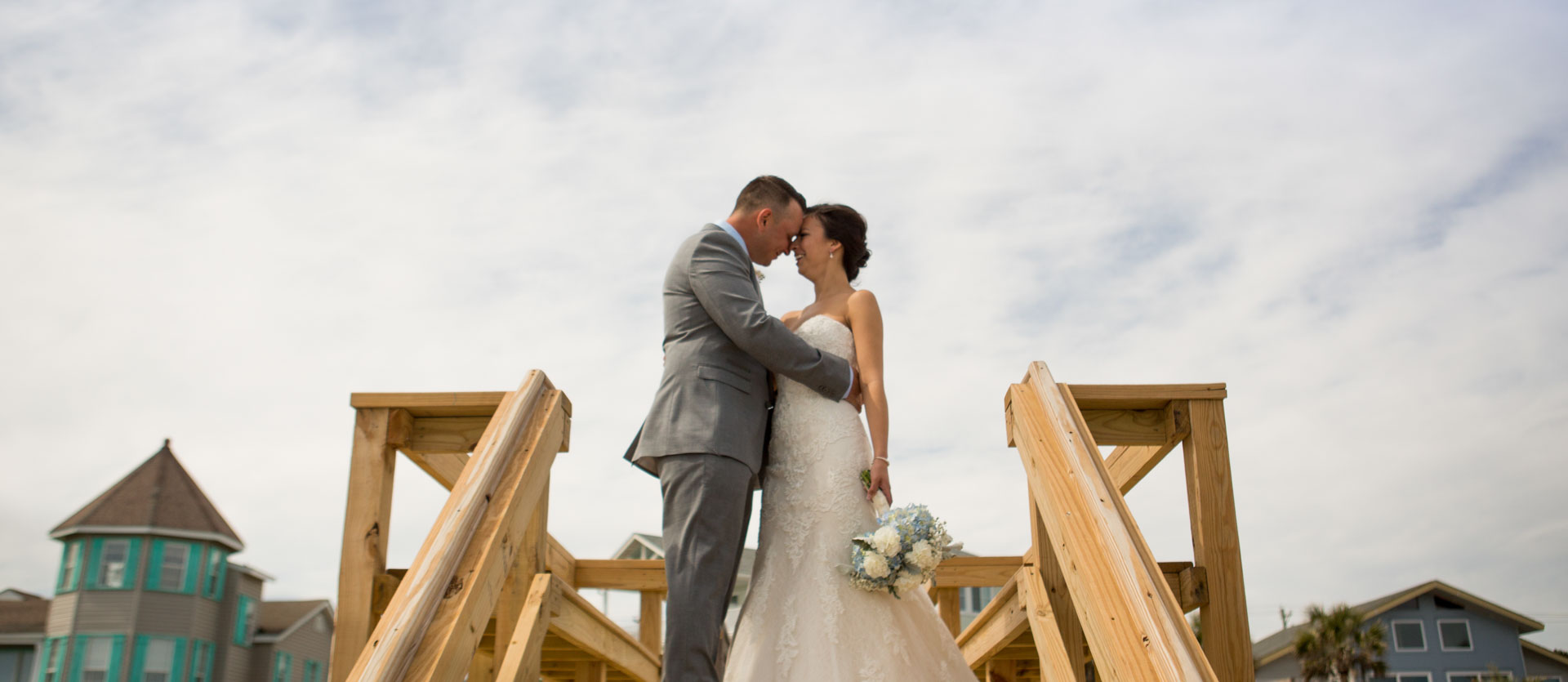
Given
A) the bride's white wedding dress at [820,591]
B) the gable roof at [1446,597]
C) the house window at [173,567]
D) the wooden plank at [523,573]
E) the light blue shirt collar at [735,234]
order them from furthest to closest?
the gable roof at [1446,597] < the house window at [173,567] < the light blue shirt collar at [735,234] < the wooden plank at [523,573] < the bride's white wedding dress at [820,591]

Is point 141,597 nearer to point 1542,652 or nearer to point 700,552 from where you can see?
point 700,552

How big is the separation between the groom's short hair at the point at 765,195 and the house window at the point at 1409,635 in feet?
112

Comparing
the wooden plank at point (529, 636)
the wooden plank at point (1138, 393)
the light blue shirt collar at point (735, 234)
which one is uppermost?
the light blue shirt collar at point (735, 234)

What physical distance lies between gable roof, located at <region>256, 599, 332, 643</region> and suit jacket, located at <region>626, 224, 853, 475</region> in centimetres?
2703

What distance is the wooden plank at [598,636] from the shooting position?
13.6 ft

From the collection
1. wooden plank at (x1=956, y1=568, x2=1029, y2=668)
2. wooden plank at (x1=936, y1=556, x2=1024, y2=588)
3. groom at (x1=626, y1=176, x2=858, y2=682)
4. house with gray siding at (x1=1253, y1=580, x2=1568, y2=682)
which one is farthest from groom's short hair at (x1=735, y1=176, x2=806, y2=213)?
house with gray siding at (x1=1253, y1=580, x2=1568, y2=682)

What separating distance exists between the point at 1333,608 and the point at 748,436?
3207cm

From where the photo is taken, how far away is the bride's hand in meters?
3.93

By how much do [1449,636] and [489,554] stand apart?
36.4 metres

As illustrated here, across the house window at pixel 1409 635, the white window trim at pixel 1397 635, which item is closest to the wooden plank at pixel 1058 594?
the white window trim at pixel 1397 635

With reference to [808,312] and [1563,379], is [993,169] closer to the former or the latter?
[808,312]

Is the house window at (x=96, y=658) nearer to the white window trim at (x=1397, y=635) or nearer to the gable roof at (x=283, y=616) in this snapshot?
the gable roof at (x=283, y=616)

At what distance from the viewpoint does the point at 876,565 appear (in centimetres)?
350

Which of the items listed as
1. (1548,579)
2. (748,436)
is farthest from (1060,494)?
(1548,579)
